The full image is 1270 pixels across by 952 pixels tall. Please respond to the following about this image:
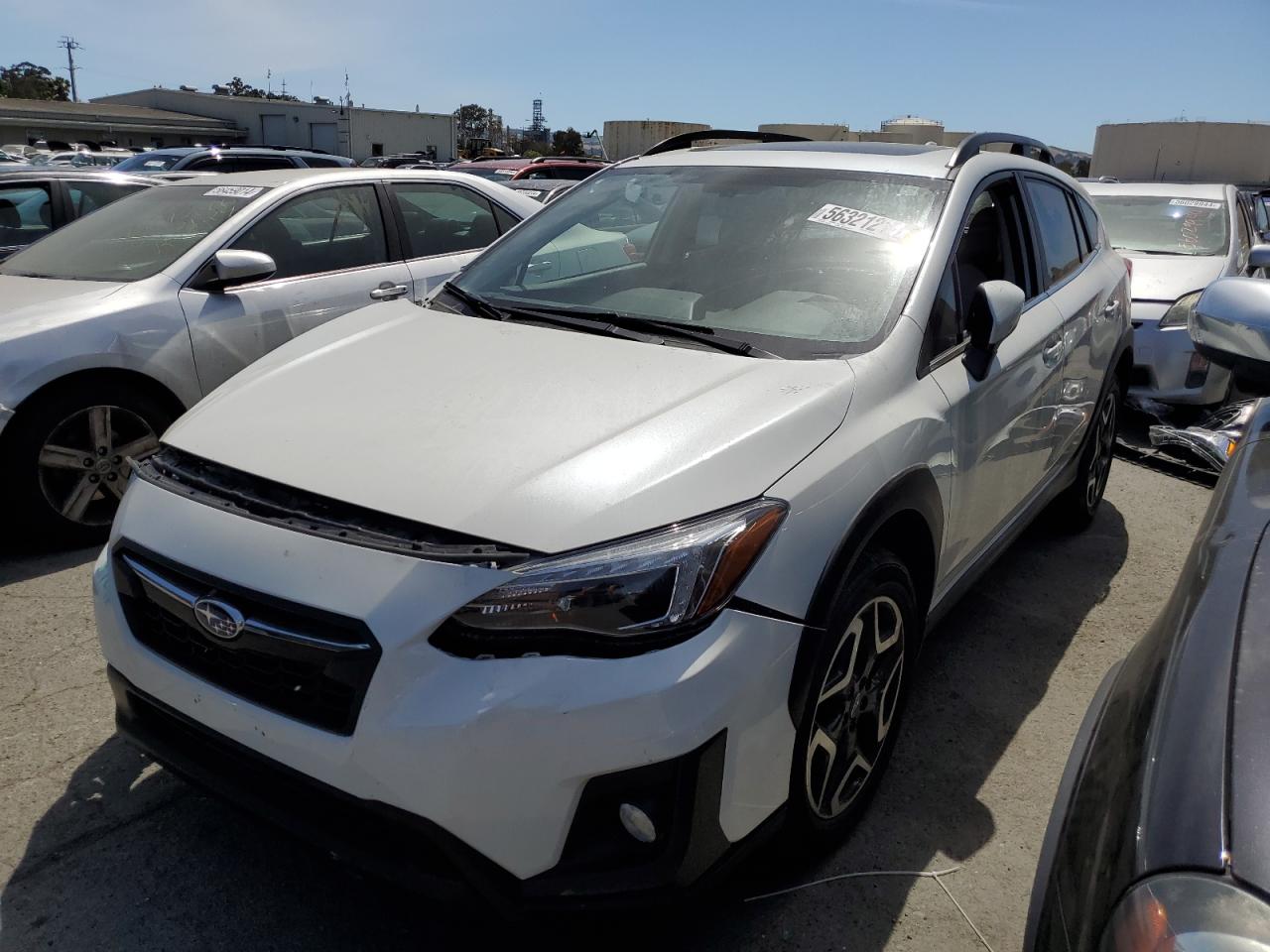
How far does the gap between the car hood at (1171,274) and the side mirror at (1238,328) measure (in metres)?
4.88

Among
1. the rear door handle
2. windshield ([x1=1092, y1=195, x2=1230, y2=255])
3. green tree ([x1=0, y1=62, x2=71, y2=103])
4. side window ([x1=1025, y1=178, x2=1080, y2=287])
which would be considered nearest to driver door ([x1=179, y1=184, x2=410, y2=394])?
the rear door handle

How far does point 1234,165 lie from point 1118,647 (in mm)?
16954

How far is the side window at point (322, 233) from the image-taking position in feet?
16.1

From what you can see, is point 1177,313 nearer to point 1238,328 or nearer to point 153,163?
point 1238,328

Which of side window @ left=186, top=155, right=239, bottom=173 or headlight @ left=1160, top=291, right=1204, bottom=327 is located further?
side window @ left=186, top=155, right=239, bottom=173

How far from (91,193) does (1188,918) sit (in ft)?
25.1

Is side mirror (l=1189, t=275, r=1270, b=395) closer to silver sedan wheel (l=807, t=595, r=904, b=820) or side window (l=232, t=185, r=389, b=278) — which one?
silver sedan wheel (l=807, t=595, r=904, b=820)

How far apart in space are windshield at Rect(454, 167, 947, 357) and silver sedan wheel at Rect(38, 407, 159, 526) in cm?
202

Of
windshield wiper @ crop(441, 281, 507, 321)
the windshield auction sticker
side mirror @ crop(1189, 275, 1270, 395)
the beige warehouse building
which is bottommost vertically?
windshield wiper @ crop(441, 281, 507, 321)

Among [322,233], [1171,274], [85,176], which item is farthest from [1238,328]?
[85,176]

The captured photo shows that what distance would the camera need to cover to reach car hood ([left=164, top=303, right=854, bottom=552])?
74.4 inches

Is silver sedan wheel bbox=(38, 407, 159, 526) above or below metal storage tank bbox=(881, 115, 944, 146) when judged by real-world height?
below

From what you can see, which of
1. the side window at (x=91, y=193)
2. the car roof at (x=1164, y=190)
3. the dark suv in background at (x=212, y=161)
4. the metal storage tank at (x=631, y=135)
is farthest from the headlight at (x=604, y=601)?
the metal storage tank at (x=631, y=135)

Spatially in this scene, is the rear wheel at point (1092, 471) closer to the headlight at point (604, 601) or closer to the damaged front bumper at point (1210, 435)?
the damaged front bumper at point (1210, 435)
